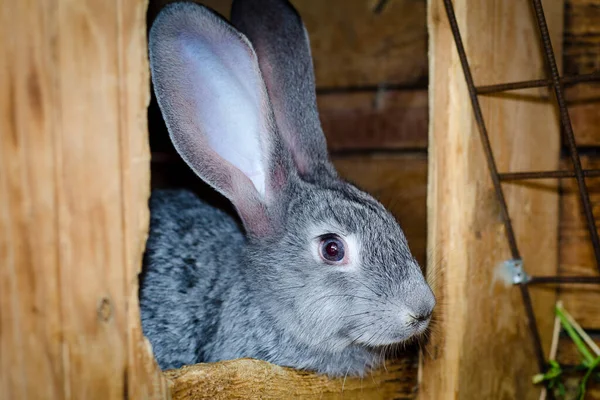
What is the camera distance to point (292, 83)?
107 inches

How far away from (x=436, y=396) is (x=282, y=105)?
127 cm

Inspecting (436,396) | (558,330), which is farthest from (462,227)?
(558,330)

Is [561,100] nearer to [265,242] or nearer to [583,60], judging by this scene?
[583,60]

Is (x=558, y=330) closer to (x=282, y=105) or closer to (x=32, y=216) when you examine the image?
(x=282, y=105)

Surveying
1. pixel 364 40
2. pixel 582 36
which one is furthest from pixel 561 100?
pixel 364 40

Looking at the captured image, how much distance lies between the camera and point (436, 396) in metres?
2.38

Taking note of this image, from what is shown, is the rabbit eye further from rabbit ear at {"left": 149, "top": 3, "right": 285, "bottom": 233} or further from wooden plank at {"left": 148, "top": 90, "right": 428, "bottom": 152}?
wooden plank at {"left": 148, "top": 90, "right": 428, "bottom": 152}

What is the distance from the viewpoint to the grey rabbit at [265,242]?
2170mm

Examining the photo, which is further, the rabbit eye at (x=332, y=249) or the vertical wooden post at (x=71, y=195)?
the rabbit eye at (x=332, y=249)

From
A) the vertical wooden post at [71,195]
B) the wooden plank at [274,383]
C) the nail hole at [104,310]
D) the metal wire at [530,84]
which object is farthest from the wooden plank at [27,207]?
the metal wire at [530,84]

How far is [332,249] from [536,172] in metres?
0.78

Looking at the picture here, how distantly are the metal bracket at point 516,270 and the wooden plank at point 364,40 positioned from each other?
1365mm

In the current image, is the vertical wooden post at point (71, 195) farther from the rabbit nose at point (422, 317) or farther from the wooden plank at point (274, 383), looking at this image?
the rabbit nose at point (422, 317)

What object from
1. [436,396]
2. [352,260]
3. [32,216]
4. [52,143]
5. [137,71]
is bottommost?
[436,396]
